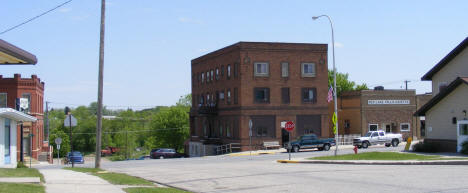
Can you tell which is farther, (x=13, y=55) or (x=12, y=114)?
(x=12, y=114)

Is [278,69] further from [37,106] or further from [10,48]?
[10,48]

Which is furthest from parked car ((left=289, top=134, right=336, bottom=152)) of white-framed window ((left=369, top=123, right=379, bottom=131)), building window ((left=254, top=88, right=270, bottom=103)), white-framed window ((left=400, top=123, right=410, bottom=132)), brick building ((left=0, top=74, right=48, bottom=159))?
brick building ((left=0, top=74, right=48, bottom=159))

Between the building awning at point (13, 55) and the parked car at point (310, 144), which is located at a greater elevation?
the building awning at point (13, 55)

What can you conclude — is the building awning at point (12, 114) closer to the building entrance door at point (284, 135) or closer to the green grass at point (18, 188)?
the green grass at point (18, 188)

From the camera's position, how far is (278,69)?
2143 inches

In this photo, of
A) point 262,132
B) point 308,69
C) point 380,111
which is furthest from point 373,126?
point 262,132

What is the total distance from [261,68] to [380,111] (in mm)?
15535

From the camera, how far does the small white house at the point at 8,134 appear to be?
2992cm

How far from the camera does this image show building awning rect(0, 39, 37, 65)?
34.5 feet

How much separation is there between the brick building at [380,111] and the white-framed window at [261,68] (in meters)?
12.1

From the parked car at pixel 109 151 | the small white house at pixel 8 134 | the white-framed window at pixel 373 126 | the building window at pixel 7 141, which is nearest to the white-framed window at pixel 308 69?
the white-framed window at pixel 373 126

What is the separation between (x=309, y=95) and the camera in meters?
55.9

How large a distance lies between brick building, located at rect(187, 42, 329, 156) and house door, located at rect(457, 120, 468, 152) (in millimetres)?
22871

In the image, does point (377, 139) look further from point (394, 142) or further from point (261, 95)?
point (261, 95)
